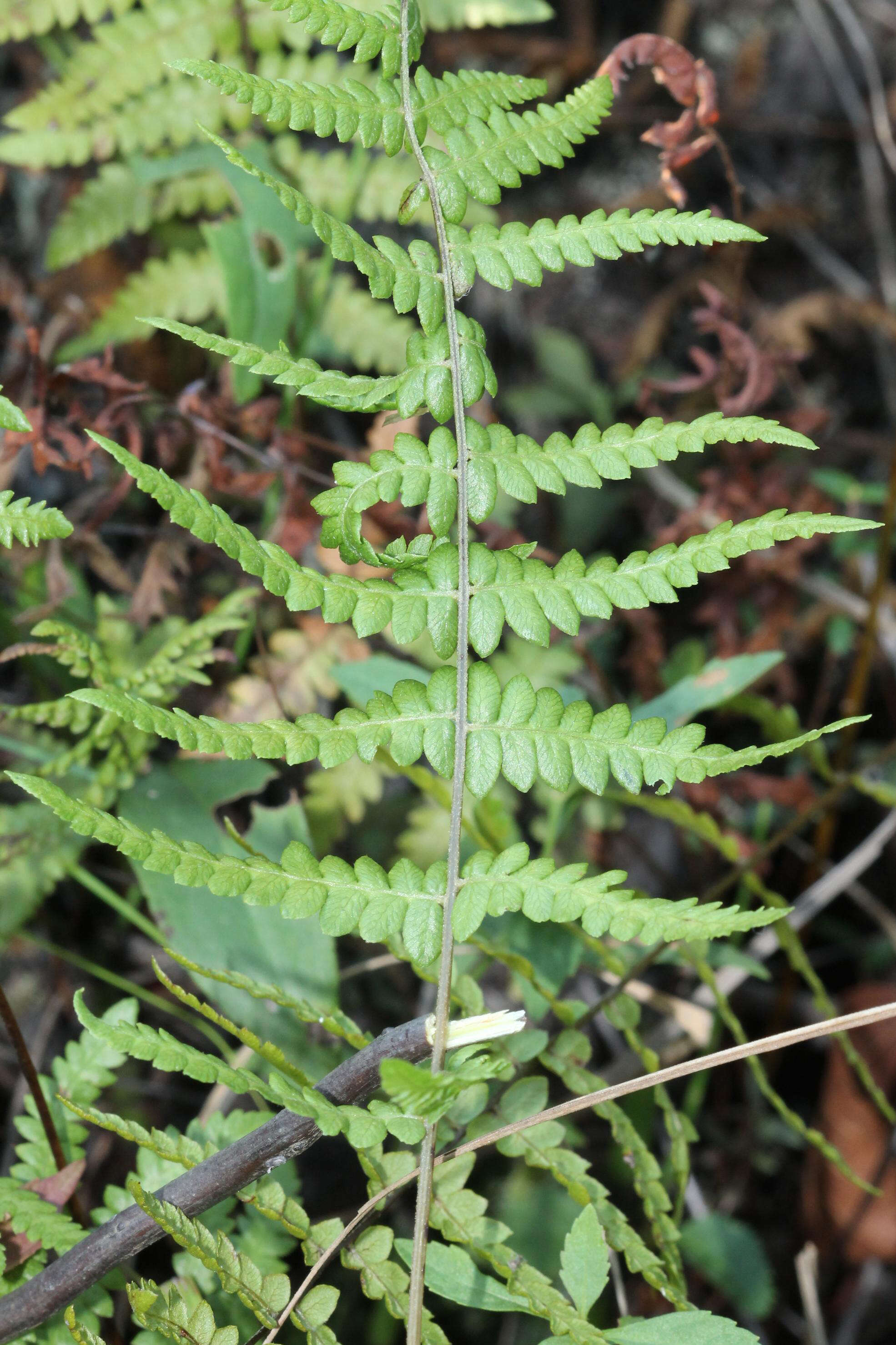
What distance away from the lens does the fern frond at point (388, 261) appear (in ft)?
3.24

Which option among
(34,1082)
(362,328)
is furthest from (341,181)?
(34,1082)

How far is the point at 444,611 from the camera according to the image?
1072 mm

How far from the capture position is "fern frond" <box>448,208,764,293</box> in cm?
109

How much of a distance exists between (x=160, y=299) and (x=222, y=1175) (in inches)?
71.4

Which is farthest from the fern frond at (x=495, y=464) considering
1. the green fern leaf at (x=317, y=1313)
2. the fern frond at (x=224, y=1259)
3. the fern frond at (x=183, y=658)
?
the green fern leaf at (x=317, y=1313)

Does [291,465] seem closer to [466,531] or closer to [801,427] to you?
[466,531]

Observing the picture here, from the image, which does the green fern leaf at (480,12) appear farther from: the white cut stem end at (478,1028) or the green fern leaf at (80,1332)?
the green fern leaf at (80,1332)

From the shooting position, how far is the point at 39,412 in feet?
5.57

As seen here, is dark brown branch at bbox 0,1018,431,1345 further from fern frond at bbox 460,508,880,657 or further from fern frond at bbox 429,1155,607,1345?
fern frond at bbox 460,508,880,657

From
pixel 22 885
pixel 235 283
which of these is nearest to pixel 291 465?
pixel 235 283

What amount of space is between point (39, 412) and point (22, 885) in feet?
2.56

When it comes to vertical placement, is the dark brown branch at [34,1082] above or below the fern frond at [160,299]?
below

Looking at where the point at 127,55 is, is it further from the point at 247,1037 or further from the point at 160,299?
the point at 247,1037

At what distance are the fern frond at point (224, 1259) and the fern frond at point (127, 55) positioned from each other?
6.91ft
